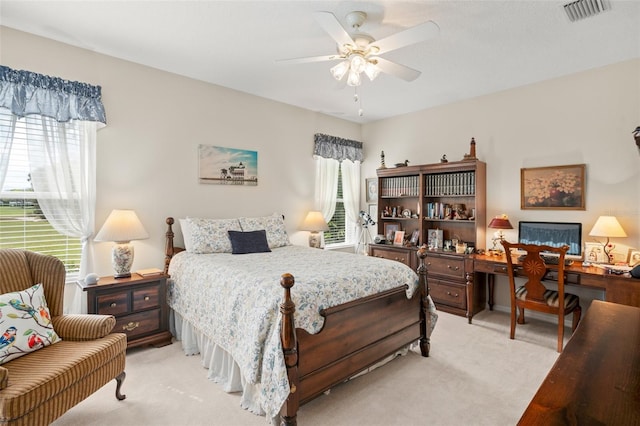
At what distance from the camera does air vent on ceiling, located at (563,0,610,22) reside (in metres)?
2.34

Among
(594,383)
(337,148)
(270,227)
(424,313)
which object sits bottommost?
(424,313)

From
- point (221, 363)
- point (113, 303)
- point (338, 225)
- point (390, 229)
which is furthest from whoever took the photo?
point (338, 225)

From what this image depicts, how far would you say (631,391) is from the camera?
0.79 meters

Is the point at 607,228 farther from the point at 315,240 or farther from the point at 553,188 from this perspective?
the point at 315,240

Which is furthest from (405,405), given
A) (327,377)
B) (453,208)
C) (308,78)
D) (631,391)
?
(308,78)

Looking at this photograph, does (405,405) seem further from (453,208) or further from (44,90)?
(44,90)

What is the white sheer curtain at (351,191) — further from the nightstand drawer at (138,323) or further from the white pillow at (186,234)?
the nightstand drawer at (138,323)

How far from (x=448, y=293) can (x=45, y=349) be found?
387 cm

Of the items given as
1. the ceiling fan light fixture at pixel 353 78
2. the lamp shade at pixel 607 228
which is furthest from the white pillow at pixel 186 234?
the lamp shade at pixel 607 228

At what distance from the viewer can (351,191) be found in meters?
5.60

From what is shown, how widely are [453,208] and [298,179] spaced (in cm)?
222

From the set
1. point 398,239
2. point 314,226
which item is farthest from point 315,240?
point 398,239

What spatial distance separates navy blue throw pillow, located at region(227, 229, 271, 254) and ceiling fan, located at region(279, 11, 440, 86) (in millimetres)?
1886

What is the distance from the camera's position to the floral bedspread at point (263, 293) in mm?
1948
